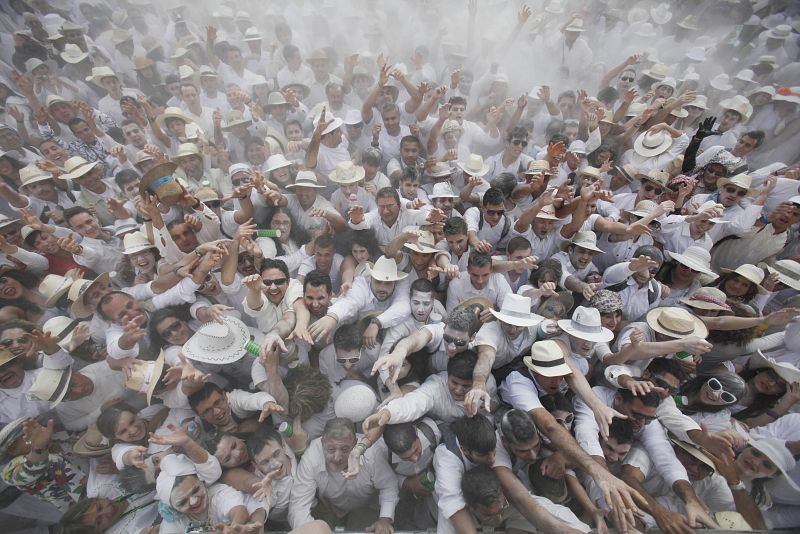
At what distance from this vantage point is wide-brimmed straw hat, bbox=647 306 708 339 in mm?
3369

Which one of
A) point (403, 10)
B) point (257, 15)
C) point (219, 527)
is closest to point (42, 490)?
point (219, 527)

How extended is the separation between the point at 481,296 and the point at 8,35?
12.3 metres

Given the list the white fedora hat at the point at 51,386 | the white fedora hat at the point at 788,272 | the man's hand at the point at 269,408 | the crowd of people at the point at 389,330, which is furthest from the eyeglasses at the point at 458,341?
the white fedora hat at the point at 788,272

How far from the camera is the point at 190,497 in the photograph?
2.60 m

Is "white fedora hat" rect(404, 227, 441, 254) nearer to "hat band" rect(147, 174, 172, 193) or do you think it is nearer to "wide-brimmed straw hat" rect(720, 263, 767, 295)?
"hat band" rect(147, 174, 172, 193)

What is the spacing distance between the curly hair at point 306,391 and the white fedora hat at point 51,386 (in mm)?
1861

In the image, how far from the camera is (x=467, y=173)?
5.34m

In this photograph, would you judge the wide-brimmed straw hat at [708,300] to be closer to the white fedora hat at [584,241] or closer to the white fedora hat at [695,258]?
the white fedora hat at [695,258]

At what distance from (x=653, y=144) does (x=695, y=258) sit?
8.72ft

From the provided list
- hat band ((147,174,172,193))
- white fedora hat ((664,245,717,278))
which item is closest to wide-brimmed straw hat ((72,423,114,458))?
hat band ((147,174,172,193))

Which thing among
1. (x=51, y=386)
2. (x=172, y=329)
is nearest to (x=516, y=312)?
(x=172, y=329)

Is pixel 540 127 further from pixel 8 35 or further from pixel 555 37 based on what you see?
pixel 8 35

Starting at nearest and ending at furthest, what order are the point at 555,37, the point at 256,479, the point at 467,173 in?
the point at 256,479 < the point at 467,173 < the point at 555,37

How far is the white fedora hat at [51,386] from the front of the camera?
114 inches
